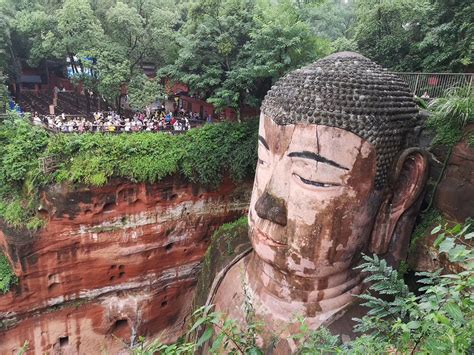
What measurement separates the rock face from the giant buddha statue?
5975 mm

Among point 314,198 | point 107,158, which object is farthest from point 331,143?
point 107,158

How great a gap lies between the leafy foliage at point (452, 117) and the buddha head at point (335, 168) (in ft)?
1.19

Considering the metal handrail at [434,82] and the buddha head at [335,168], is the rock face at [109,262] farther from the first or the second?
Result: the buddha head at [335,168]

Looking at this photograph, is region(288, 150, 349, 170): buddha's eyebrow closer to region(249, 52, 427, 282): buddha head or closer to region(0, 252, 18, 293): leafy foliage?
region(249, 52, 427, 282): buddha head

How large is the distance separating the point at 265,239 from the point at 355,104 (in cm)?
228

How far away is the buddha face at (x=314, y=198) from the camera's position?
486cm

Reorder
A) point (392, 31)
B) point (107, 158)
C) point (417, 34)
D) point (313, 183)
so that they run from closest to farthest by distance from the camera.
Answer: point (313, 183) < point (107, 158) < point (417, 34) < point (392, 31)

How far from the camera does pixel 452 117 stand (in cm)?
523

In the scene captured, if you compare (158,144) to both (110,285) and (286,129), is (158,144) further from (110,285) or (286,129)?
(286,129)

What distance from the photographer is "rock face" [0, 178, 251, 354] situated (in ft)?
32.7

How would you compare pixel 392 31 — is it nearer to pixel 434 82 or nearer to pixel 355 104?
pixel 434 82

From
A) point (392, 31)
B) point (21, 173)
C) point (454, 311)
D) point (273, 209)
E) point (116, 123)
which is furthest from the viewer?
point (392, 31)

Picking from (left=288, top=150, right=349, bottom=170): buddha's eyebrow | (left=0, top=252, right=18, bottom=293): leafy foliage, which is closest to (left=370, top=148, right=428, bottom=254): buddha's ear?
(left=288, top=150, right=349, bottom=170): buddha's eyebrow

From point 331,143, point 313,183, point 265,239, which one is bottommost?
point 265,239
